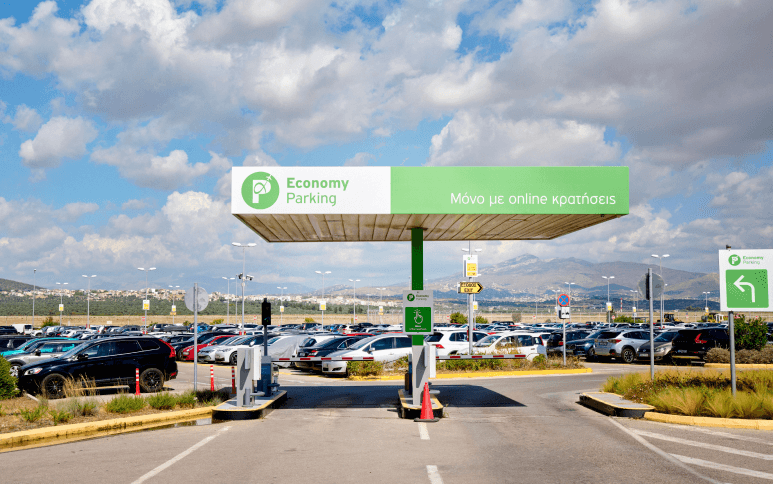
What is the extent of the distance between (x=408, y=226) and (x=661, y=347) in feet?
62.2

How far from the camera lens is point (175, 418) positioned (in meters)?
13.9

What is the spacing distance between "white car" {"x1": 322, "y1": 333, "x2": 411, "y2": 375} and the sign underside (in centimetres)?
720

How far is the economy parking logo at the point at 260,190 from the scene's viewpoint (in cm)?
1291

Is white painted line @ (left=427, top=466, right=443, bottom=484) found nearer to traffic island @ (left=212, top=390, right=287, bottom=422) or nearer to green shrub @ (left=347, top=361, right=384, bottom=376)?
traffic island @ (left=212, top=390, right=287, bottom=422)

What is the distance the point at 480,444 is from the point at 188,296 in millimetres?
10299

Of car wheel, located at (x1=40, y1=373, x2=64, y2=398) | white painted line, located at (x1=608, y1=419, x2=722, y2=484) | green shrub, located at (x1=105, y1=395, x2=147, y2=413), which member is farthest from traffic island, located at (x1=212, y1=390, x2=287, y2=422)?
white painted line, located at (x1=608, y1=419, x2=722, y2=484)

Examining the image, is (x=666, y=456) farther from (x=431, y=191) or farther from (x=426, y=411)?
(x=431, y=191)

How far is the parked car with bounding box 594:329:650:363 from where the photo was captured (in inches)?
1201

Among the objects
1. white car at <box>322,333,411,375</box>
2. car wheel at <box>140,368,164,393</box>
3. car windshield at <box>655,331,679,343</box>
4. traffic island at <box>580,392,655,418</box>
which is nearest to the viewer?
traffic island at <box>580,392,655,418</box>

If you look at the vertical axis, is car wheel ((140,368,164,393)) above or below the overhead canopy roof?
below

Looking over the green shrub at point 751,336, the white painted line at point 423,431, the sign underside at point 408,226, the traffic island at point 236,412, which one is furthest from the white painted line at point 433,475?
the green shrub at point 751,336

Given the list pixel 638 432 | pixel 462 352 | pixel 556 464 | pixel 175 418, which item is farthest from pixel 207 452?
pixel 462 352

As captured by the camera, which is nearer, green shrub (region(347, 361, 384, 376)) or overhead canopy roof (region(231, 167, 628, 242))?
overhead canopy roof (region(231, 167, 628, 242))

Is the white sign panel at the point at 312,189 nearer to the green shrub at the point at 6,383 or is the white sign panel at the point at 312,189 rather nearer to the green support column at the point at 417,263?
the green support column at the point at 417,263
